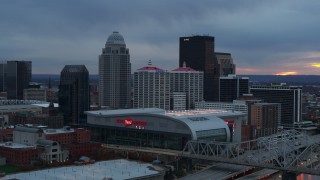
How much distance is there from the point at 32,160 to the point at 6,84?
316 ft

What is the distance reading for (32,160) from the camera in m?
46.5

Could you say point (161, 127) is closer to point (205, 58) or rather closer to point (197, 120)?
point (197, 120)

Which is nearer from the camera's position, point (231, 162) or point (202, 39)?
point (231, 162)

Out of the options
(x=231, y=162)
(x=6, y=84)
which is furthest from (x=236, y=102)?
(x=6, y=84)

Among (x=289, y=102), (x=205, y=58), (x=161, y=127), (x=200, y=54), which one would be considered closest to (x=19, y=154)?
(x=161, y=127)

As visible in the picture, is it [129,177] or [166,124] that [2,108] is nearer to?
[166,124]

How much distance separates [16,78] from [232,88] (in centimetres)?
5481

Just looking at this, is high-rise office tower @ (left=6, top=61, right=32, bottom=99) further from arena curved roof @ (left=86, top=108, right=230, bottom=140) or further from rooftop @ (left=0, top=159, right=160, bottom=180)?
rooftop @ (left=0, top=159, right=160, bottom=180)

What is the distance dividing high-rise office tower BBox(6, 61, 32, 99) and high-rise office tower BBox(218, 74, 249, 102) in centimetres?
4890

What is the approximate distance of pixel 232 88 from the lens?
4299 inches

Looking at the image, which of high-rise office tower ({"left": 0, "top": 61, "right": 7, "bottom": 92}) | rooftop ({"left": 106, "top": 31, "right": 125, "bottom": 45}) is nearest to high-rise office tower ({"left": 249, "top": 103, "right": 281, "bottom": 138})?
rooftop ({"left": 106, "top": 31, "right": 125, "bottom": 45})

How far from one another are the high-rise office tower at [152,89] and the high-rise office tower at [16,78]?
148 feet

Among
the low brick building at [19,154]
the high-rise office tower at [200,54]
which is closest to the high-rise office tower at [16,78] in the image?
the high-rise office tower at [200,54]

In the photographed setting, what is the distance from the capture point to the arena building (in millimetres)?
55125
